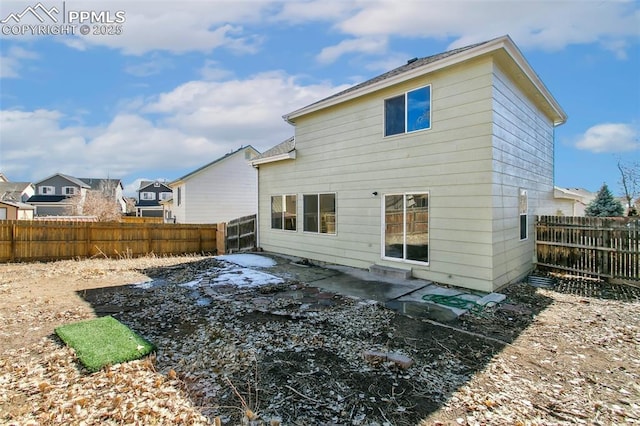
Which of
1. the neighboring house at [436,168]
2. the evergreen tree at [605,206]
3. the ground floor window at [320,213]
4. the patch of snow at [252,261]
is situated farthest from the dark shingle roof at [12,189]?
the evergreen tree at [605,206]

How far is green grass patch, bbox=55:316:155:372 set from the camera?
334cm

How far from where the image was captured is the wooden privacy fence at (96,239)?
973 cm

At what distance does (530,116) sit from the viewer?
26.1 ft

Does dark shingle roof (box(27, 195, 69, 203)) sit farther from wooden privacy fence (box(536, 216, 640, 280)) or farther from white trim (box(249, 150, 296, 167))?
wooden privacy fence (box(536, 216, 640, 280))

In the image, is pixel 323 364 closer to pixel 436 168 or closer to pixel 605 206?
pixel 436 168

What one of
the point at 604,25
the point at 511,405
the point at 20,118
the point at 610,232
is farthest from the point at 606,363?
the point at 20,118

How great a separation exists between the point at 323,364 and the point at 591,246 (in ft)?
25.1

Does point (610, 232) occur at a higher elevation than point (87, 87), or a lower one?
lower

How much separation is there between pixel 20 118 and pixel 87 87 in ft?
25.4

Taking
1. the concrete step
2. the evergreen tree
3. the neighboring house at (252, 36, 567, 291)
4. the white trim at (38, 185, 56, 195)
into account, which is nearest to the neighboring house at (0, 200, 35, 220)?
the white trim at (38, 185, 56, 195)

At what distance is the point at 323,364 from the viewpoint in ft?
10.8

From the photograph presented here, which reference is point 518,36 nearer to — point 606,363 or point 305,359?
point 606,363

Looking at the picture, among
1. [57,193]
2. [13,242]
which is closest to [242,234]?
[13,242]

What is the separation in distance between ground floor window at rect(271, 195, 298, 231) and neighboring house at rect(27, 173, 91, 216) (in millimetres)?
39047
